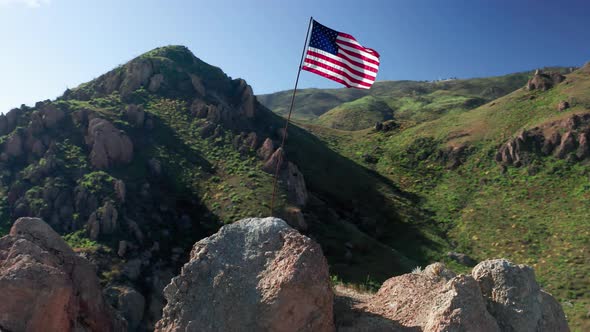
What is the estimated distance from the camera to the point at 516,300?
721cm

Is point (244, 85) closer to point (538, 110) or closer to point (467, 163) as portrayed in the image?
point (467, 163)

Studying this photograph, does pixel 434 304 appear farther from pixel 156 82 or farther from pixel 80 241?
pixel 156 82

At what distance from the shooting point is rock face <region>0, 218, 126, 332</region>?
285 inches

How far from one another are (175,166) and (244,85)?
64.9ft

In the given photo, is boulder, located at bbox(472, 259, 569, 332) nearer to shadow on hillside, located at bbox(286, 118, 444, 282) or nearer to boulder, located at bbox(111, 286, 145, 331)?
boulder, located at bbox(111, 286, 145, 331)

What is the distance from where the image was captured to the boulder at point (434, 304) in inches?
255

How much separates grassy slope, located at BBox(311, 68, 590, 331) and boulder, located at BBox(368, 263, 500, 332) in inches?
693

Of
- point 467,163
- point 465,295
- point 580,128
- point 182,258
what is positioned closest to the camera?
point 465,295

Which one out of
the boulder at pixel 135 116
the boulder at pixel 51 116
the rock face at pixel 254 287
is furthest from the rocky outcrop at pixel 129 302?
the boulder at pixel 135 116

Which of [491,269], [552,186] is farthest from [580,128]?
[491,269]

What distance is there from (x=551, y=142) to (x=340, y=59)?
3826 cm

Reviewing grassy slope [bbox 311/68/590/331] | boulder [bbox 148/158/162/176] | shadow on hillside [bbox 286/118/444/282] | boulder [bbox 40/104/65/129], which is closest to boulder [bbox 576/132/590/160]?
grassy slope [bbox 311/68/590/331]

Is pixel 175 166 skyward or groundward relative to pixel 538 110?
groundward

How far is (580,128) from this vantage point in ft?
138
